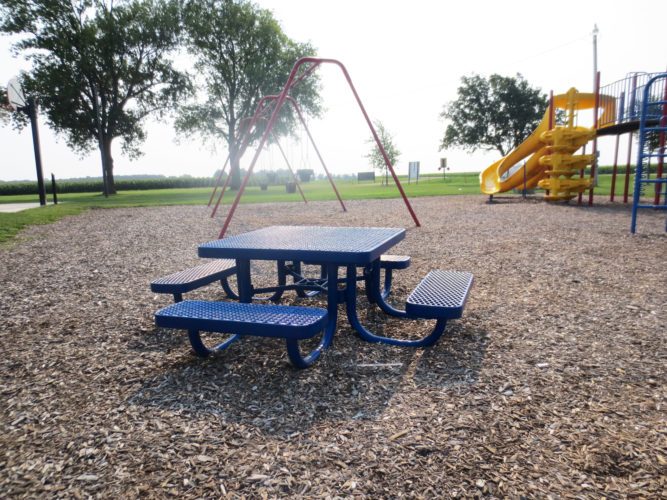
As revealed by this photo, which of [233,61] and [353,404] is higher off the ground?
[233,61]

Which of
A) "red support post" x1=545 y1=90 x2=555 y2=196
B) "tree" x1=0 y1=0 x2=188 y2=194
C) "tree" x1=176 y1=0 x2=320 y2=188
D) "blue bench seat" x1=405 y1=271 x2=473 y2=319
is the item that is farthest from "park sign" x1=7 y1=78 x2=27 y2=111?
"red support post" x1=545 y1=90 x2=555 y2=196

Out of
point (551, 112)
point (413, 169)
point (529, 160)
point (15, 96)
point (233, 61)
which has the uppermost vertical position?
point (233, 61)

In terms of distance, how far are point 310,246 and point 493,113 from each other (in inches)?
1794

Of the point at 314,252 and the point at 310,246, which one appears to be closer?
the point at 314,252

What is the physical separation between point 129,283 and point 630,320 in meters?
5.16

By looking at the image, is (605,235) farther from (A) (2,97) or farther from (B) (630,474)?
(A) (2,97)

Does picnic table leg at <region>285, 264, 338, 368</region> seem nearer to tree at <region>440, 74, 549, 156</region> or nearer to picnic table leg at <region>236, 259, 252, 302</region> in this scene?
picnic table leg at <region>236, 259, 252, 302</region>

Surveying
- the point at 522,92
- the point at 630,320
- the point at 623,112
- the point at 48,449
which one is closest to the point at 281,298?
the point at 48,449

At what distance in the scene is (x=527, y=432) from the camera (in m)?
2.06

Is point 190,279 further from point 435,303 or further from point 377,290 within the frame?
point 435,303

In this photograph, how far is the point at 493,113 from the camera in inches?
1703

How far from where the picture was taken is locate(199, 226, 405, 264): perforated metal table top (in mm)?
2879

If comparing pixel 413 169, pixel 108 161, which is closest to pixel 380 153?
pixel 413 169

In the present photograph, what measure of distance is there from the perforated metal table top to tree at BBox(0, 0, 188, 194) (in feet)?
91.9
